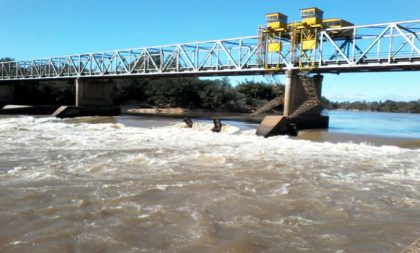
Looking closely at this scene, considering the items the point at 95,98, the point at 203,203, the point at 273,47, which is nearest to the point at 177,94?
the point at 95,98

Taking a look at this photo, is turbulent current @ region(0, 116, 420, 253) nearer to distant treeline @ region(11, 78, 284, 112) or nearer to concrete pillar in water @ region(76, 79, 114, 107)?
concrete pillar in water @ region(76, 79, 114, 107)

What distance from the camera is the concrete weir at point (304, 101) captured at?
4197 centimetres

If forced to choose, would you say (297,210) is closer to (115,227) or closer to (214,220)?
(214,220)

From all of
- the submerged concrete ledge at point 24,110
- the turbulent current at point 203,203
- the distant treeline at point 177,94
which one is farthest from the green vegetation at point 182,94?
the turbulent current at point 203,203

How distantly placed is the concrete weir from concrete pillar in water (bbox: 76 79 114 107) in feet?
125

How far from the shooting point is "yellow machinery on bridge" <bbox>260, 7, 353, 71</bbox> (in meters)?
44.4

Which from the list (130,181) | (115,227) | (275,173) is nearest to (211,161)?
(275,173)

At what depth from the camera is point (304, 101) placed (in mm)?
43875

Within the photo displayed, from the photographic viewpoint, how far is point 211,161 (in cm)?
1900

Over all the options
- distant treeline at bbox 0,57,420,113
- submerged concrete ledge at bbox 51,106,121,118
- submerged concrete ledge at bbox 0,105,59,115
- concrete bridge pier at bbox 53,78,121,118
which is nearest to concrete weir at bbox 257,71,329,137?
submerged concrete ledge at bbox 51,106,121,118

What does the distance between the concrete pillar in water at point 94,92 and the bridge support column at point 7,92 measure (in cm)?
2902

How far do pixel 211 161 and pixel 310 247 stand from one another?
432 inches

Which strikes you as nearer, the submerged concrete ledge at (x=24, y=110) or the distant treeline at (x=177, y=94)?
the submerged concrete ledge at (x=24, y=110)

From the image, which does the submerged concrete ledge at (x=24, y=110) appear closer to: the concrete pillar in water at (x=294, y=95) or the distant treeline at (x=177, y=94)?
the concrete pillar in water at (x=294, y=95)
